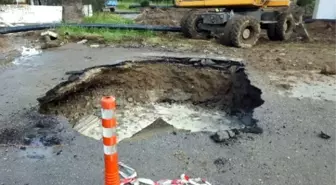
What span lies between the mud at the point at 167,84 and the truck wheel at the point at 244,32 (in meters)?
2.45

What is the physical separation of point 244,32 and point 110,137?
8.61m

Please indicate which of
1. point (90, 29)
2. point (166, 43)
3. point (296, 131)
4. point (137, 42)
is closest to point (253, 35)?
point (166, 43)

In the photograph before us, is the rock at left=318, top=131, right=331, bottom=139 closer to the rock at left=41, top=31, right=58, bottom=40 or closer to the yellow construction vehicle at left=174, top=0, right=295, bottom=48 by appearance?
the yellow construction vehicle at left=174, top=0, right=295, bottom=48

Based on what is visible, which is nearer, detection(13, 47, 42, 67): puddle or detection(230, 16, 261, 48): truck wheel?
detection(13, 47, 42, 67): puddle

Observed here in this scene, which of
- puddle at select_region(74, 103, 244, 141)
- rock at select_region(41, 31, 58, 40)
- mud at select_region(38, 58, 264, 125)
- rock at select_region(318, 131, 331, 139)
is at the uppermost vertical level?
rock at select_region(41, 31, 58, 40)

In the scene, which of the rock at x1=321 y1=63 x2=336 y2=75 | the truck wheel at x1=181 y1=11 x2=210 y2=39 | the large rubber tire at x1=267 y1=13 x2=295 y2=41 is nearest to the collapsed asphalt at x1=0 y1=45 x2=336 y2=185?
the rock at x1=321 y1=63 x2=336 y2=75

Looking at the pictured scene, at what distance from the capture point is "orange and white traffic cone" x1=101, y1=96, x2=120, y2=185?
8.90 ft

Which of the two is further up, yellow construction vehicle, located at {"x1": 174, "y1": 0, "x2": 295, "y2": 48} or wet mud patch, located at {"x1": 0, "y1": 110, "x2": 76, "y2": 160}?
yellow construction vehicle, located at {"x1": 174, "y1": 0, "x2": 295, "y2": 48}

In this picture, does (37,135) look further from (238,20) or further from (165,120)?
(238,20)

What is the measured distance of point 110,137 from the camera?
2807mm

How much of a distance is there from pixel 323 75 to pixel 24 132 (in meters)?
6.08

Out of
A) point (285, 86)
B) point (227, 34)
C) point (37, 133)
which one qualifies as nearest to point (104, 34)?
point (227, 34)

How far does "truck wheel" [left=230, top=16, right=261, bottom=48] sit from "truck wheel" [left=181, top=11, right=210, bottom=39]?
1785 mm

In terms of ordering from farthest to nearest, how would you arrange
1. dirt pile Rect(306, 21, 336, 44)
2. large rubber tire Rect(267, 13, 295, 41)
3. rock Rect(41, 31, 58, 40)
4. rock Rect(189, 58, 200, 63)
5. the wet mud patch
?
dirt pile Rect(306, 21, 336, 44)
large rubber tire Rect(267, 13, 295, 41)
rock Rect(41, 31, 58, 40)
rock Rect(189, 58, 200, 63)
the wet mud patch
